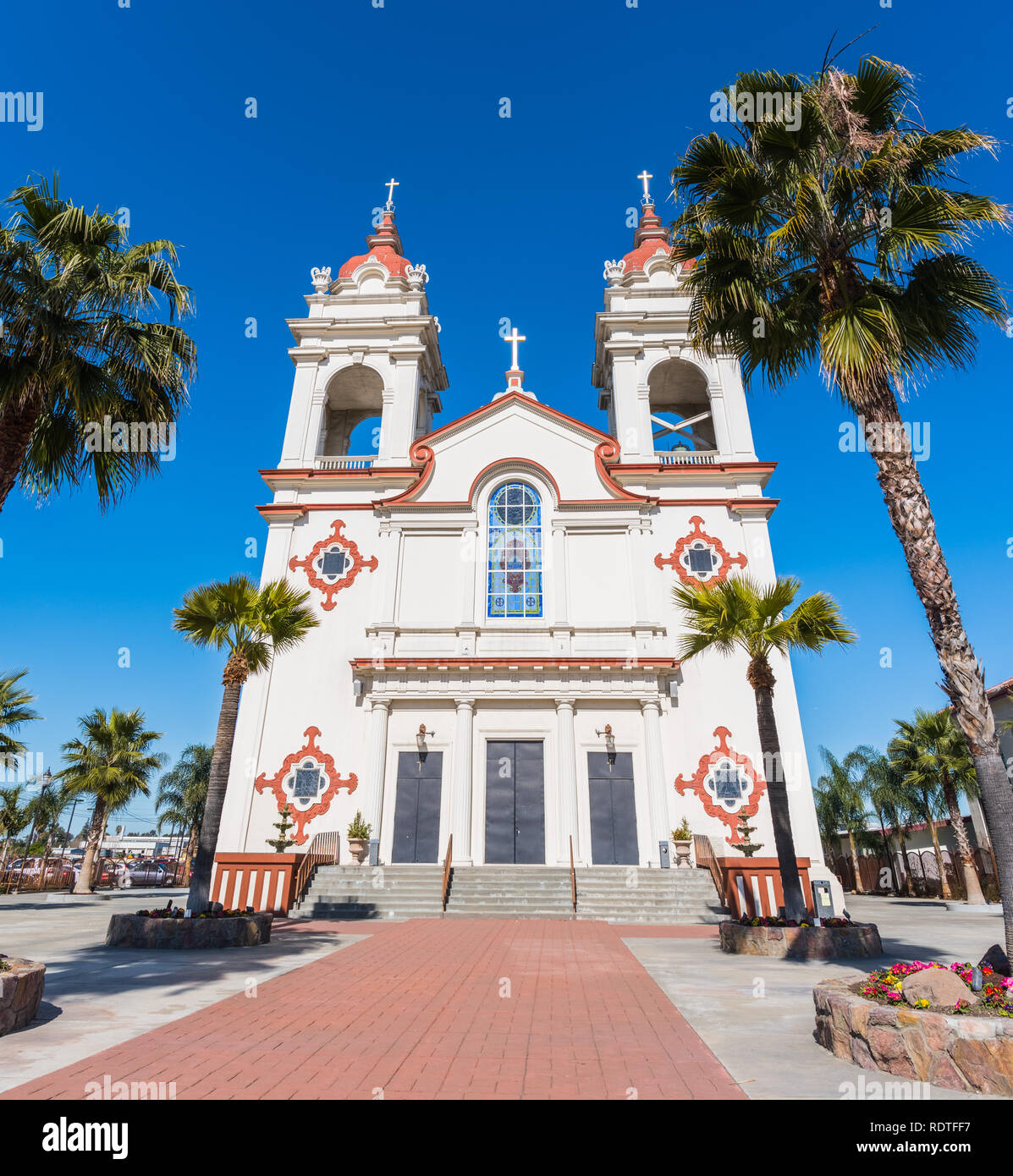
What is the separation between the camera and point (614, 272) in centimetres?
2936

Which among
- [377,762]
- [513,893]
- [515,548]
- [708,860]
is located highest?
[515,548]

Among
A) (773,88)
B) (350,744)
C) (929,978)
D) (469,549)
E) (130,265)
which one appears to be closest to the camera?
(929,978)

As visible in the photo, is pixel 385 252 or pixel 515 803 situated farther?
pixel 385 252

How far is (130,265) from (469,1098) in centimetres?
1101

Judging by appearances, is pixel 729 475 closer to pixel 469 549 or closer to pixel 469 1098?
pixel 469 549

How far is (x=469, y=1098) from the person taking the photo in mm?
4691

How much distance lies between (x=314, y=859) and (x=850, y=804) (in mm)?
32734

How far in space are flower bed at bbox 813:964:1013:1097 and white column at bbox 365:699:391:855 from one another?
1657cm

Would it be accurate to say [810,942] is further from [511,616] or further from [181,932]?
[511,616]

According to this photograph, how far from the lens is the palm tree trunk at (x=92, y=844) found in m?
29.2

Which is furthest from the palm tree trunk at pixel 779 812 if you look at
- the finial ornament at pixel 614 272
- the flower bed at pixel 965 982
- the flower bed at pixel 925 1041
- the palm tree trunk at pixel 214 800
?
the finial ornament at pixel 614 272

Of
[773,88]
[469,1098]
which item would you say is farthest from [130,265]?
[469,1098]

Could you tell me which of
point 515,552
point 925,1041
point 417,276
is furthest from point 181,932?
point 417,276

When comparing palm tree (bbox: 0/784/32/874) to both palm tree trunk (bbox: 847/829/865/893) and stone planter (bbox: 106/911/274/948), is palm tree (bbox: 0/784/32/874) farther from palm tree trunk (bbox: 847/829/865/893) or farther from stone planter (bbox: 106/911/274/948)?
palm tree trunk (bbox: 847/829/865/893)
